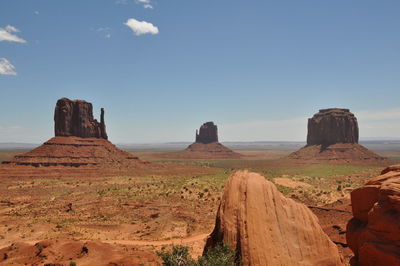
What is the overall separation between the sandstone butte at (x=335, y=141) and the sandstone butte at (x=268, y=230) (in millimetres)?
112646

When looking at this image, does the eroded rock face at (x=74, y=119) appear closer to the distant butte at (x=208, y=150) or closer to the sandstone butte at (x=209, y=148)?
the distant butte at (x=208, y=150)

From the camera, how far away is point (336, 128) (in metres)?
132

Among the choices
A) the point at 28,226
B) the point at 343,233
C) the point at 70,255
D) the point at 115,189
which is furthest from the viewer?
the point at 115,189

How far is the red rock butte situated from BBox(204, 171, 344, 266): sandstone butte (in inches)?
2999

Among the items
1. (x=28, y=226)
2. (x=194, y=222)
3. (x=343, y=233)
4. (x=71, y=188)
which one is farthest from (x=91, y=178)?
(x=343, y=233)

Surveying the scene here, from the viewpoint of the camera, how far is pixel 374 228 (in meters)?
12.3

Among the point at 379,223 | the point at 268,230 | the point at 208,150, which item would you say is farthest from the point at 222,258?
the point at 208,150

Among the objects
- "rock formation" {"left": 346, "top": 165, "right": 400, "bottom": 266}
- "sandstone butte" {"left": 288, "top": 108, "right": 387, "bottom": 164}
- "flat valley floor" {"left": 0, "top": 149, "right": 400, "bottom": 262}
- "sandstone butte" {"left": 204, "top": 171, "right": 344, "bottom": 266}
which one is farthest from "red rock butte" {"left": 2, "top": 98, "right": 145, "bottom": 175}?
"rock formation" {"left": 346, "top": 165, "right": 400, "bottom": 266}

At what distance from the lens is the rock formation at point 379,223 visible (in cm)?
1148

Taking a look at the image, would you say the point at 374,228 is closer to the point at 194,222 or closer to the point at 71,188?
the point at 194,222

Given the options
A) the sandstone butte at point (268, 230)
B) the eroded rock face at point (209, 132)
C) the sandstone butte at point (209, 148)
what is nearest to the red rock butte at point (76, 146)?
the sandstone butte at point (268, 230)

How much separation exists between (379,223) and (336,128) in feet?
435

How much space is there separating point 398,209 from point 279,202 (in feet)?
17.0

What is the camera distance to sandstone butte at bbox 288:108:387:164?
120 metres
